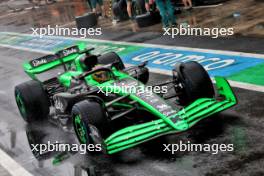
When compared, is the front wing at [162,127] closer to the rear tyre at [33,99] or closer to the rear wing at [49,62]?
the rear tyre at [33,99]

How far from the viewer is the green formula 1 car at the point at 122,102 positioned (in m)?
6.79

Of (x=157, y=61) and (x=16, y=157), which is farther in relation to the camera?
(x=157, y=61)

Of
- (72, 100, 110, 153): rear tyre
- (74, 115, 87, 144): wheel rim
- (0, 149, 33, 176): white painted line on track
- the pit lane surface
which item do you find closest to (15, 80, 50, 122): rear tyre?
the pit lane surface

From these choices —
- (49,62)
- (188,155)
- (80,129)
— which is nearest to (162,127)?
(188,155)

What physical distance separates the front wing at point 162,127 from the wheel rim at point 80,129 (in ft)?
1.83

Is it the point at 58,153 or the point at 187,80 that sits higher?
the point at 187,80

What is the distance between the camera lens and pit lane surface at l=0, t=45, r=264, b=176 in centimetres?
614

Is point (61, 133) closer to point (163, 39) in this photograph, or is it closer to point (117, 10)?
point (163, 39)

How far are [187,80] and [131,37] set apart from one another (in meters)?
8.74

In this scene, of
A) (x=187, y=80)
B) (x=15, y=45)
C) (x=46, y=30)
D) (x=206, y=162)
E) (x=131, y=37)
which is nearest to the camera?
(x=206, y=162)

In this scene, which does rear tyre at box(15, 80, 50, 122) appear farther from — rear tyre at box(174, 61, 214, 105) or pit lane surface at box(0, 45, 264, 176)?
rear tyre at box(174, 61, 214, 105)

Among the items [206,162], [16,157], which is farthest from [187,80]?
[16,157]

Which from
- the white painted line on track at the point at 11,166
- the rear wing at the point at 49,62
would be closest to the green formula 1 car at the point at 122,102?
the rear wing at the point at 49,62

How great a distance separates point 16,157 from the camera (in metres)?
8.16
